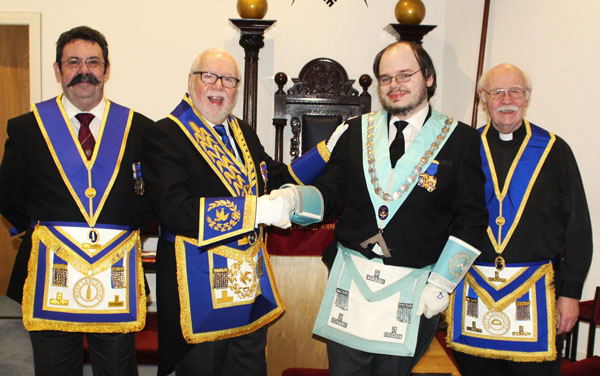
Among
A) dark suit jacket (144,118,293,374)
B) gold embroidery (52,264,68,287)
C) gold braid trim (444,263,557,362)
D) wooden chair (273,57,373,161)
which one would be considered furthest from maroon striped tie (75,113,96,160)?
wooden chair (273,57,373,161)

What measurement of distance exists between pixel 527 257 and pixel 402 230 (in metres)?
0.63

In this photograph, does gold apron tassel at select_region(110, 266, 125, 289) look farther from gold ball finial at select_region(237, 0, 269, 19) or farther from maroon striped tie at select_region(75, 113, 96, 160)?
gold ball finial at select_region(237, 0, 269, 19)

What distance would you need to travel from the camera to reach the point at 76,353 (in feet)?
7.16

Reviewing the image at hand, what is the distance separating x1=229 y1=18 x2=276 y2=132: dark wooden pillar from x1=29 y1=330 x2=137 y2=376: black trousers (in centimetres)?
283

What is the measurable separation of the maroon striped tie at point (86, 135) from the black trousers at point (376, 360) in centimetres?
126

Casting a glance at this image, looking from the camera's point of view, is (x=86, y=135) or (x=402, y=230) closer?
(x=402, y=230)

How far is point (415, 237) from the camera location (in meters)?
1.86

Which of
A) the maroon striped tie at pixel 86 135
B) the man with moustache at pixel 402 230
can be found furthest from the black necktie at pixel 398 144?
the maroon striped tie at pixel 86 135

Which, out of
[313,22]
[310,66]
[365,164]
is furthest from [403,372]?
[313,22]

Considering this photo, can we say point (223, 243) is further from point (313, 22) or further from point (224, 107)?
point (313, 22)

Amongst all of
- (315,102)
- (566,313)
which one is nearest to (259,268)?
(566,313)

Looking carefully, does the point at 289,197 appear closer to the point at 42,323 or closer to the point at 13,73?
the point at 42,323

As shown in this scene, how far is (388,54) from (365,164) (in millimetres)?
400

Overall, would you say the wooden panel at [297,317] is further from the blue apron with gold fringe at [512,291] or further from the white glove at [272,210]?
the white glove at [272,210]
